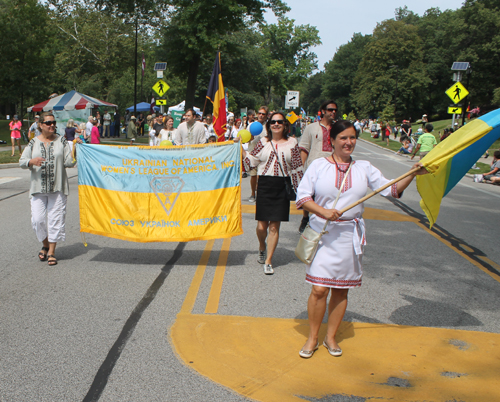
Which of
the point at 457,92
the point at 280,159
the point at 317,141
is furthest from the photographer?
the point at 457,92

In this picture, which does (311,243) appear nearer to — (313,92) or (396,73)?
(396,73)

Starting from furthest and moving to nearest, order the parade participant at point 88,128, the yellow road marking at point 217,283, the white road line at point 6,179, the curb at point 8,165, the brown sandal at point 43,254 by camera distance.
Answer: the parade participant at point 88,128 < the curb at point 8,165 < the white road line at point 6,179 < the brown sandal at point 43,254 < the yellow road marking at point 217,283

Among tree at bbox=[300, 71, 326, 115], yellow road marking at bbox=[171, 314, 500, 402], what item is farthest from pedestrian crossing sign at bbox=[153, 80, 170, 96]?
tree at bbox=[300, 71, 326, 115]

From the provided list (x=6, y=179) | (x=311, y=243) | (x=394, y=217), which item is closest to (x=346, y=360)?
(x=311, y=243)

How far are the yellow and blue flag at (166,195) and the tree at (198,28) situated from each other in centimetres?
2672

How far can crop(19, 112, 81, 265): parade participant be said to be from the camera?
6.40 m

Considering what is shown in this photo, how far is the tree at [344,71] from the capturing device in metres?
111

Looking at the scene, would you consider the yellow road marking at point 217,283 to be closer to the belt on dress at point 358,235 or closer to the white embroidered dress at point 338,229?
the white embroidered dress at point 338,229

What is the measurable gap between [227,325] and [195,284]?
1.23 metres

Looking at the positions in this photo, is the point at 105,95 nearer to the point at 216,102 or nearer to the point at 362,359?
the point at 216,102

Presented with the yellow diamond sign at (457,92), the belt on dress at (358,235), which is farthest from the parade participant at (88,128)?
the belt on dress at (358,235)

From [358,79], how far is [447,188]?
3747 inches

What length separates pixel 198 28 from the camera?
32344mm

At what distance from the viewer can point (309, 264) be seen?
13.0ft
